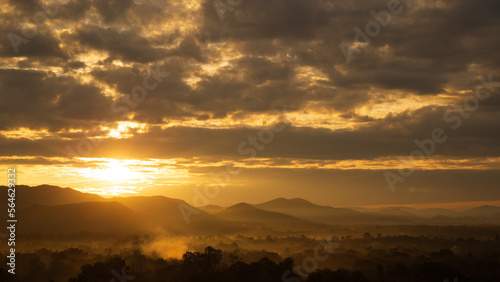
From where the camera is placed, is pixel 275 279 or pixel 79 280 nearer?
pixel 79 280

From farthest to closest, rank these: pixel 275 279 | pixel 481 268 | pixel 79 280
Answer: pixel 481 268
pixel 275 279
pixel 79 280

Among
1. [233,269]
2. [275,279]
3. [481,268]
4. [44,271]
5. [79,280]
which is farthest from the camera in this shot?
[44,271]

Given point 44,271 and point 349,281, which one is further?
point 44,271

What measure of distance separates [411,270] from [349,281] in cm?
3799

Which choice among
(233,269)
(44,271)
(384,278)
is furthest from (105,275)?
(384,278)

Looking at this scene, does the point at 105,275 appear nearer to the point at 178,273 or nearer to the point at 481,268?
the point at 178,273

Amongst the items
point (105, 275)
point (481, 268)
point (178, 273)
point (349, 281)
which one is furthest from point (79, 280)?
point (481, 268)

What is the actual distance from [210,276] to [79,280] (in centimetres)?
3775

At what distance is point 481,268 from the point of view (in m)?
181

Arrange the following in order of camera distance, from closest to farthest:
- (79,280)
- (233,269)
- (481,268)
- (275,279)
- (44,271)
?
1. (79,280)
2. (275,279)
3. (233,269)
4. (481,268)
5. (44,271)

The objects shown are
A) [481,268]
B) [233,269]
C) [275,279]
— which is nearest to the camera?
[275,279]

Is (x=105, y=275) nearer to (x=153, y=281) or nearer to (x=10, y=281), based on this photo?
(x=153, y=281)

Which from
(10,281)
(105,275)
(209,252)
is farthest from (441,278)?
(10,281)

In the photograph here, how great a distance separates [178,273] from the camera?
16250 cm
